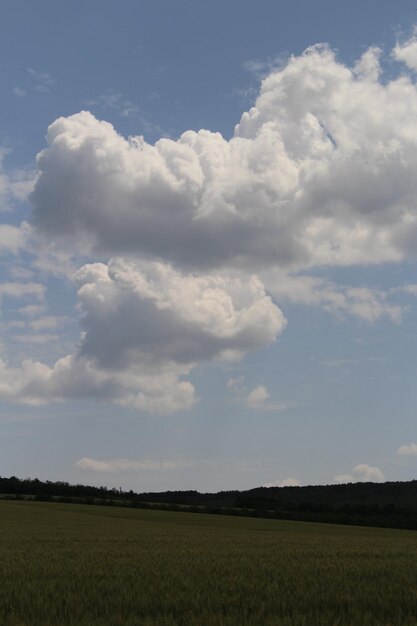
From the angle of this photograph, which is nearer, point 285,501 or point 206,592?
point 206,592

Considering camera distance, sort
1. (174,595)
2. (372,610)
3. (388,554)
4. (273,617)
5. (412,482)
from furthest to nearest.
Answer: (412,482) → (388,554) → (174,595) → (372,610) → (273,617)

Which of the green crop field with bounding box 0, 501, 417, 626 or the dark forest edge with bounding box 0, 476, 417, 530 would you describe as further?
the dark forest edge with bounding box 0, 476, 417, 530

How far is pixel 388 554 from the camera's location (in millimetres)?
23125

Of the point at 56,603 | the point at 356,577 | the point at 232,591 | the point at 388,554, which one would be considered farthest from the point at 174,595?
the point at 388,554

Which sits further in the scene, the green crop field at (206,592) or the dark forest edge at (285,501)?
the dark forest edge at (285,501)

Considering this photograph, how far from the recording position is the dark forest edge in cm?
10131

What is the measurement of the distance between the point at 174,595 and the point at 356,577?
4978mm

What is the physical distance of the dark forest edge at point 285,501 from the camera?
10131cm

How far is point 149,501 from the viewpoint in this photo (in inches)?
4510

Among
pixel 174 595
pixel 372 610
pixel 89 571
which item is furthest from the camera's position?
pixel 89 571

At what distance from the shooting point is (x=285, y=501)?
398ft

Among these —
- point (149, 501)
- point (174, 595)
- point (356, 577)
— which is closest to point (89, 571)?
point (174, 595)

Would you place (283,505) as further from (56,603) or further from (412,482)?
(56,603)

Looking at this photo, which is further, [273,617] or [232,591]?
[232,591]
